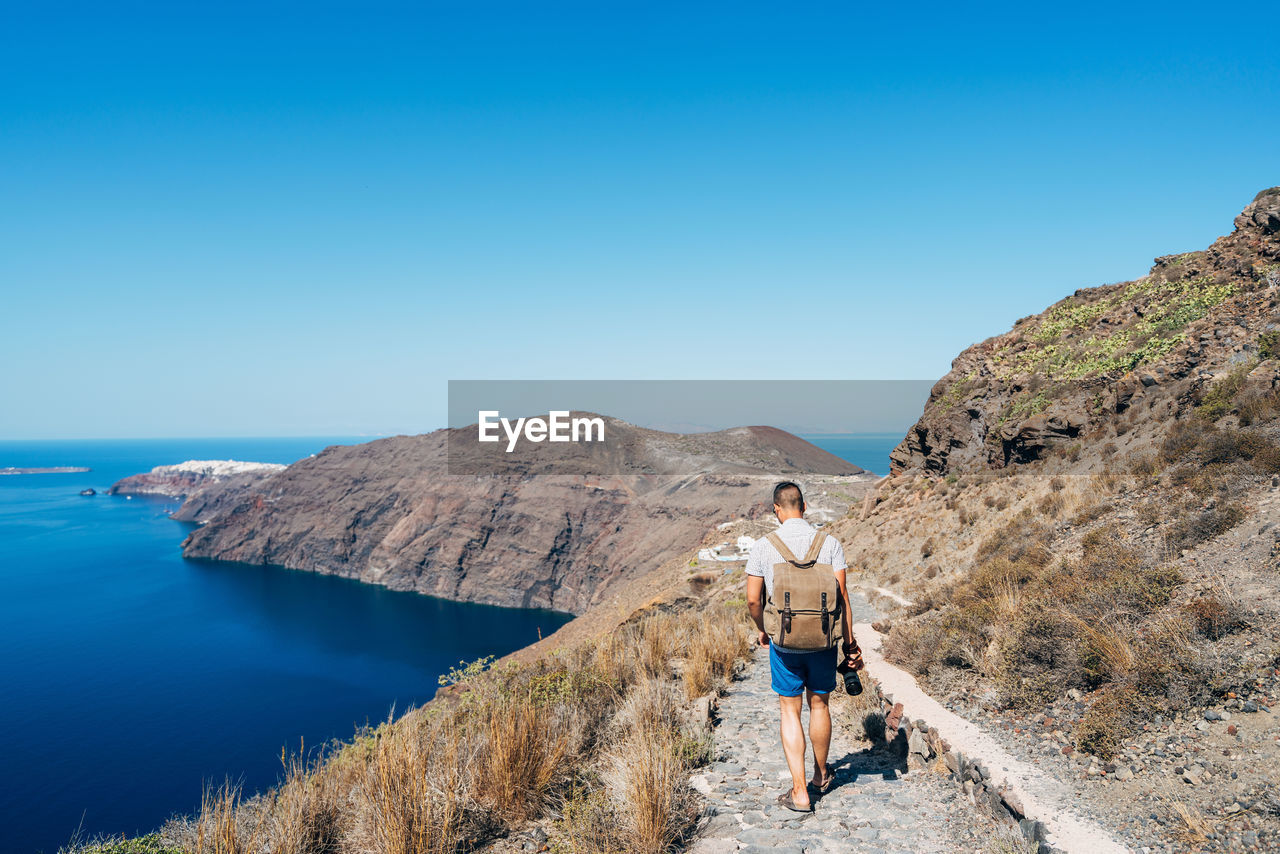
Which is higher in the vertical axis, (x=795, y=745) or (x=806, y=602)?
(x=806, y=602)

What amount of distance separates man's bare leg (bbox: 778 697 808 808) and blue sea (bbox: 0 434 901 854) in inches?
230

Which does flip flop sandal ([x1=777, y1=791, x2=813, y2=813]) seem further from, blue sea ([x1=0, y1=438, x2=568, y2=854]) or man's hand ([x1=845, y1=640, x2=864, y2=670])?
blue sea ([x1=0, y1=438, x2=568, y2=854])

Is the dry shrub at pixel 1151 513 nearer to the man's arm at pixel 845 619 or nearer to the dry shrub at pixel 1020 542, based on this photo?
the dry shrub at pixel 1020 542

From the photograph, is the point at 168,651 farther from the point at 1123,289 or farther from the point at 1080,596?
the point at 1123,289

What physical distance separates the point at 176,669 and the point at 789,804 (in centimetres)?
5582

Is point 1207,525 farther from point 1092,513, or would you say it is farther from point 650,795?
point 650,795

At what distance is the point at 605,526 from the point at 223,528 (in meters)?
64.6

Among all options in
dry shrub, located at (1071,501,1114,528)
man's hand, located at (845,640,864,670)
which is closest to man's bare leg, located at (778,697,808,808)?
man's hand, located at (845,640,864,670)

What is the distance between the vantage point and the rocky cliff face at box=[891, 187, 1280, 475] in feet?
40.6

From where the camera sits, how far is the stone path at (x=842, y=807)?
3.62m

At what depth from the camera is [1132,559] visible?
6.29 metres

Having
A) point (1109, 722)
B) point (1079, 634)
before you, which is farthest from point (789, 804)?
point (1079, 634)

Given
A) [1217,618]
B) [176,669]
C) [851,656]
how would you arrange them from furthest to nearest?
[176,669]
[1217,618]
[851,656]

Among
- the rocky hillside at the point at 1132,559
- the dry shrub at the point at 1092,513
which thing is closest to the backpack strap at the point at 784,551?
the rocky hillside at the point at 1132,559
